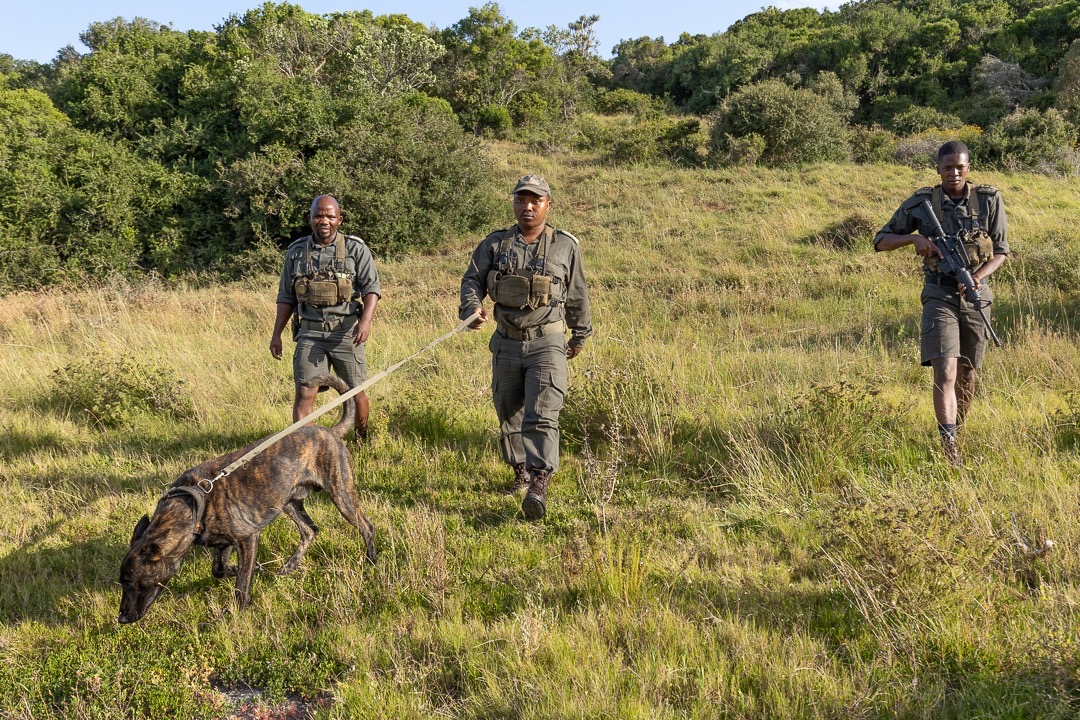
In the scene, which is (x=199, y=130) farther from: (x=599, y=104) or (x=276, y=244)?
(x=599, y=104)

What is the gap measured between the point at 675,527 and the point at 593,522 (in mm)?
457

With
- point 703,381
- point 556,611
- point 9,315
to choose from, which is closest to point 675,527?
point 556,611

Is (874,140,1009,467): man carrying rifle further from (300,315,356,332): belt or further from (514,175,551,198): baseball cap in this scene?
(300,315,356,332): belt

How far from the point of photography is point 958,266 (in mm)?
4590

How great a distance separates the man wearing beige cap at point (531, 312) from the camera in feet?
14.1

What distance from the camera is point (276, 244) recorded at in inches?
619

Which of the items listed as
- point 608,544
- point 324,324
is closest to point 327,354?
point 324,324

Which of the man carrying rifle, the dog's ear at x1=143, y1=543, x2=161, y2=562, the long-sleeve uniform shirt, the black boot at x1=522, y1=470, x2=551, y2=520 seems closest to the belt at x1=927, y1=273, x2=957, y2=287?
the man carrying rifle

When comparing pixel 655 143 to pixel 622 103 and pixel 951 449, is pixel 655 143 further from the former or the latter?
pixel 951 449

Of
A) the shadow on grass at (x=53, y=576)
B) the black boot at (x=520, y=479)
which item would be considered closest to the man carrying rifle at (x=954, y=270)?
the black boot at (x=520, y=479)

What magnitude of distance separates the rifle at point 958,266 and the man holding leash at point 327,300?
3.88m

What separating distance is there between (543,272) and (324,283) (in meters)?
1.74

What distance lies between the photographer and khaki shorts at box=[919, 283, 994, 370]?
4648 mm

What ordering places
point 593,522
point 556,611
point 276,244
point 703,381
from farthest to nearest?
point 276,244 < point 703,381 < point 593,522 < point 556,611
